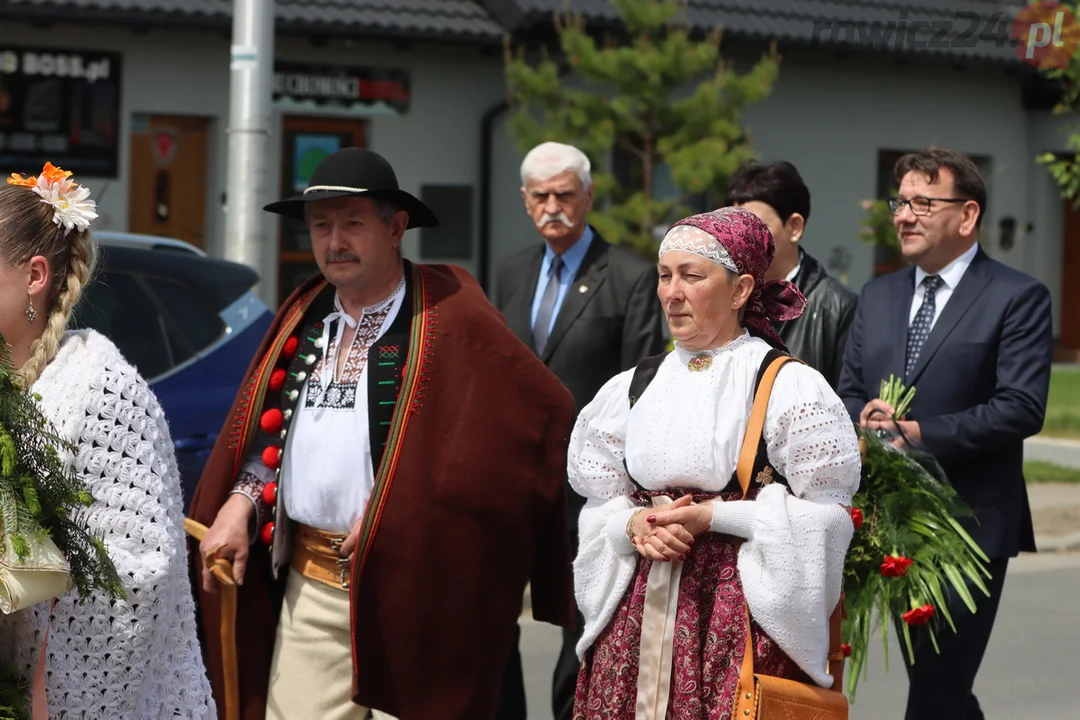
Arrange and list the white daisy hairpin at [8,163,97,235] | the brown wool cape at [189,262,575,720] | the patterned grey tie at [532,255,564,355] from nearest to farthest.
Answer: the white daisy hairpin at [8,163,97,235] < the brown wool cape at [189,262,575,720] < the patterned grey tie at [532,255,564,355]

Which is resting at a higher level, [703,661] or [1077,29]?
[1077,29]

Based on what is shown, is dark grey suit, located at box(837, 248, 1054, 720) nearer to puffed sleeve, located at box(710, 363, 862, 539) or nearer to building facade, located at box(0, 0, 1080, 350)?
puffed sleeve, located at box(710, 363, 862, 539)

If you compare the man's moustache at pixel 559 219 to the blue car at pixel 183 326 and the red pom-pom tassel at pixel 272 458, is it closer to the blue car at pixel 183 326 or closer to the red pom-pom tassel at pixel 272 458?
the blue car at pixel 183 326

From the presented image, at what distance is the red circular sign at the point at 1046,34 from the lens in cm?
1377

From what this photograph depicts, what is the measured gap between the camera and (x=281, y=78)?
15953 millimetres

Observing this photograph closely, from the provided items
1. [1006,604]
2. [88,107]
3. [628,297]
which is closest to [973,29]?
[88,107]

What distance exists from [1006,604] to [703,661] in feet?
18.9

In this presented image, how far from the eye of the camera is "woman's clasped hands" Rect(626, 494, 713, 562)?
11.8ft

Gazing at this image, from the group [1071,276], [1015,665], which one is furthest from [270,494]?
[1071,276]

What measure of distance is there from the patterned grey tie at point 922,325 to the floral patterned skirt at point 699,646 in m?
1.61

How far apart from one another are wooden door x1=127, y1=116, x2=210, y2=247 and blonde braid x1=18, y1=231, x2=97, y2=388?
1228cm

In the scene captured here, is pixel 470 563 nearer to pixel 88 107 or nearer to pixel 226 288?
pixel 226 288

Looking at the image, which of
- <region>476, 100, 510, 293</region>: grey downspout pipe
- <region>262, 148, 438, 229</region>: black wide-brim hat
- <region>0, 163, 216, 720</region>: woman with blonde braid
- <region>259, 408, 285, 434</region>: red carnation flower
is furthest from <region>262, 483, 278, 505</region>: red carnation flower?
<region>476, 100, 510, 293</region>: grey downspout pipe

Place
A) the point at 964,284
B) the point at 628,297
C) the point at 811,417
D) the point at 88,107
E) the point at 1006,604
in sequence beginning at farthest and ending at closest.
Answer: the point at 88,107 → the point at 1006,604 → the point at 628,297 → the point at 964,284 → the point at 811,417
